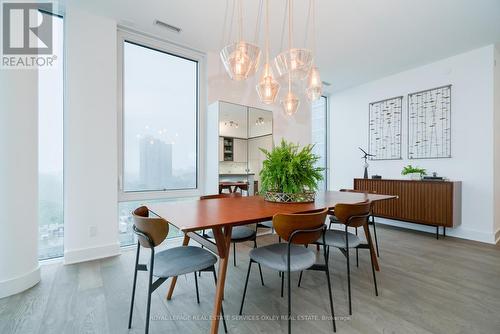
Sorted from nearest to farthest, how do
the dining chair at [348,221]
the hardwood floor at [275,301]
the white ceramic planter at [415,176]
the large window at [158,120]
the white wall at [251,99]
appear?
the hardwood floor at [275,301]
the dining chair at [348,221]
the large window at [158,120]
the white wall at [251,99]
the white ceramic planter at [415,176]

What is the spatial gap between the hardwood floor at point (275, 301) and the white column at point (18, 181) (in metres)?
0.21

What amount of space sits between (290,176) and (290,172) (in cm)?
6

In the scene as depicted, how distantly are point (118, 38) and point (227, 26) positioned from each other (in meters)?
1.46

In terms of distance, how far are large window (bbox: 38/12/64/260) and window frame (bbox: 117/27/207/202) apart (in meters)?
0.62

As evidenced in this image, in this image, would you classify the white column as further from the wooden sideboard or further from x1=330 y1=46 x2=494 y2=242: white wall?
x1=330 y1=46 x2=494 y2=242: white wall

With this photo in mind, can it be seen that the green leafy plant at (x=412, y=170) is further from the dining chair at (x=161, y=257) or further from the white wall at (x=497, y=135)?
the dining chair at (x=161, y=257)

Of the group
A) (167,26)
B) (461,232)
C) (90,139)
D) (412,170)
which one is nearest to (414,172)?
(412,170)

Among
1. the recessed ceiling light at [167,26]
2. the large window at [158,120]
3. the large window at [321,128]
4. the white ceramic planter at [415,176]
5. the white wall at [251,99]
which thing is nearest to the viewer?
the recessed ceiling light at [167,26]

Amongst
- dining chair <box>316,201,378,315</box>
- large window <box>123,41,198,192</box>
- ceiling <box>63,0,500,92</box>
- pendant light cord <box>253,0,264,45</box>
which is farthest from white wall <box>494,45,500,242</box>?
large window <box>123,41,198,192</box>

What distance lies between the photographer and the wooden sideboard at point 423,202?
12.1 ft

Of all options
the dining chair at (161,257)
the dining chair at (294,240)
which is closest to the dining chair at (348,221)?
the dining chair at (294,240)

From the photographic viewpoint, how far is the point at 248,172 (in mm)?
4023

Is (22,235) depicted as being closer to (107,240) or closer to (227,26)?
(107,240)

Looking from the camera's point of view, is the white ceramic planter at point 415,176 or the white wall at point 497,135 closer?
the white wall at point 497,135
